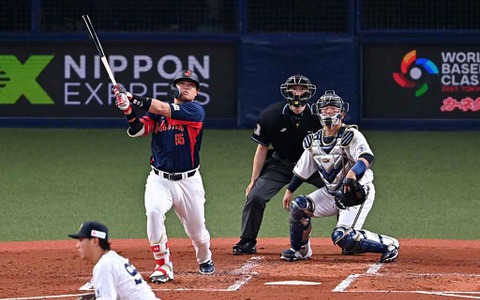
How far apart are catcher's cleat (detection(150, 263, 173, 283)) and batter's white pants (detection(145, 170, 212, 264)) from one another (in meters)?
0.21

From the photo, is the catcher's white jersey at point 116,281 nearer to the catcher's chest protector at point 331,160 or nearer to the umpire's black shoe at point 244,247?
the catcher's chest protector at point 331,160

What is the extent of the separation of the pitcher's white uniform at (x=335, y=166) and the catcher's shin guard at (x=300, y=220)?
A: 0.10m

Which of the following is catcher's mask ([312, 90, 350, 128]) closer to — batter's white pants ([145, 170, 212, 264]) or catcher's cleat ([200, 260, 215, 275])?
batter's white pants ([145, 170, 212, 264])

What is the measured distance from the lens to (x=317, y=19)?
2086 centimetres

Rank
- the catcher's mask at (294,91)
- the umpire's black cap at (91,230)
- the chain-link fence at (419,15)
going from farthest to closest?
the chain-link fence at (419,15) < the catcher's mask at (294,91) < the umpire's black cap at (91,230)

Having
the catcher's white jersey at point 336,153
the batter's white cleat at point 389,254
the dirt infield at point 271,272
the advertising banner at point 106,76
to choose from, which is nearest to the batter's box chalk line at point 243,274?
Result: the dirt infield at point 271,272

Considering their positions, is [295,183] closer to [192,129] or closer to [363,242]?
[363,242]

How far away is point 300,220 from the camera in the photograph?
10516 millimetres

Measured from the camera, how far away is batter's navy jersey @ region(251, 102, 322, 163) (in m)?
11.3

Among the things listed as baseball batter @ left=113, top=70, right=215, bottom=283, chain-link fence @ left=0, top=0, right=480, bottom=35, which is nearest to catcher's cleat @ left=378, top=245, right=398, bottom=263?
baseball batter @ left=113, top=70, right=215, bottom=283

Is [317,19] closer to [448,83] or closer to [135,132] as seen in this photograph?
[448,83]

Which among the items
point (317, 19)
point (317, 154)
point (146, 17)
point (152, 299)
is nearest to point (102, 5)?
point (146, 17)

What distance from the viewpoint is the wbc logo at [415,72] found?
20.9m

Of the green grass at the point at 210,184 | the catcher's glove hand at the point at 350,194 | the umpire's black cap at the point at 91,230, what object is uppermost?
the umpire's black cap at the point at 91,230
